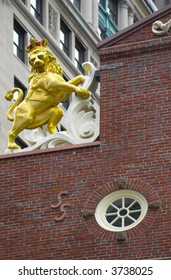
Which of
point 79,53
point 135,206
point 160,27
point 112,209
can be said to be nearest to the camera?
point 135,206

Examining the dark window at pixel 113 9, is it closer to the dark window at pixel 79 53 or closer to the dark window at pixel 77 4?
the dark window at pixel 77 4

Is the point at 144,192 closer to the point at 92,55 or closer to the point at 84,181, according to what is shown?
the point at 84,181

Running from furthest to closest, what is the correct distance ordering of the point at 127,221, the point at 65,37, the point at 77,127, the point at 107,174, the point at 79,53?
the point at 79,53
the point at 65,37
the point at 77,127
the point at 107,174
the point at 127,221

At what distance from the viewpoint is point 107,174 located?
5969 centimetres

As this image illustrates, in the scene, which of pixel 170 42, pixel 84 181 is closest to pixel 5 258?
pixel 84 181

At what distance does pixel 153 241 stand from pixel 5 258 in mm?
4198

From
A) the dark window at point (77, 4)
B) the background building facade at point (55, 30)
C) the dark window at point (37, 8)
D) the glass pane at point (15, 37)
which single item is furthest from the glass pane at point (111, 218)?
the dark window at point (77, 4)

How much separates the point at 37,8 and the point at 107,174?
30.4 m

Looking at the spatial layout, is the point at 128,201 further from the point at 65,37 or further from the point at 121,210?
the point at 65,37

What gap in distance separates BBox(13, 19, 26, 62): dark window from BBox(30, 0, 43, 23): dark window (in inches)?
79.1

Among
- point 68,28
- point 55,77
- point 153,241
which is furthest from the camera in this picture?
point 68,28

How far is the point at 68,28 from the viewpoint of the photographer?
91.2 metres

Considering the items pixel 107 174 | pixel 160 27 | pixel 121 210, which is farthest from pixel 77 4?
pixel 121 210

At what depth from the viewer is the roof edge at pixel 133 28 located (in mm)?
60850
